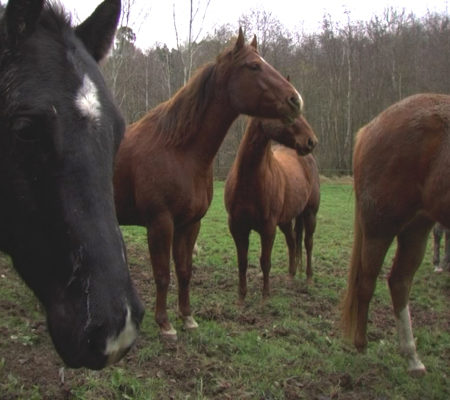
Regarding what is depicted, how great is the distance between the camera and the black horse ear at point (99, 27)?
6.24ft

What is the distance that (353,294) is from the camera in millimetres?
3908

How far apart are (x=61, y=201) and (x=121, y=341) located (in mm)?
455

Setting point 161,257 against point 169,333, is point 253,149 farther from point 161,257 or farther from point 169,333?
point 169,333

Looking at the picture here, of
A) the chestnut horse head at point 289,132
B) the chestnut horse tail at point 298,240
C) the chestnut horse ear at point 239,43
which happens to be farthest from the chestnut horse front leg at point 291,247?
the chestnut horse ear at point 239,43

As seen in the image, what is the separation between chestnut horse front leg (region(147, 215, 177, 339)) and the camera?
3.93 metres

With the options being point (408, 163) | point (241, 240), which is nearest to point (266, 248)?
point (241, 240)

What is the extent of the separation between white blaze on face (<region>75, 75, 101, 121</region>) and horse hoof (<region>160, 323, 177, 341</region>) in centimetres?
287

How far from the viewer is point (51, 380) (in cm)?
295

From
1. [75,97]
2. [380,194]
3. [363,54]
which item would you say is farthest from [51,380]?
[363,54]

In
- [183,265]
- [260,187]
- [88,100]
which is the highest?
[88,100]

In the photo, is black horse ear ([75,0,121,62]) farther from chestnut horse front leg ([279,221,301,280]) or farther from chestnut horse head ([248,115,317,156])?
chestnut horse front leg ([279,221,301,280])

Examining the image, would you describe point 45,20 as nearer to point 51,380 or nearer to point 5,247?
point 5,247

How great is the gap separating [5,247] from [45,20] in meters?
0.83

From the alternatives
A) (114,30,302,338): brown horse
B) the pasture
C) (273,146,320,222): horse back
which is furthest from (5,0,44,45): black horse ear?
(273,146,320,222): horse back
